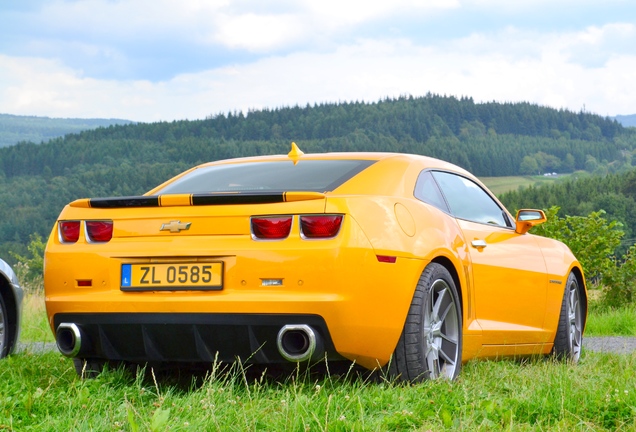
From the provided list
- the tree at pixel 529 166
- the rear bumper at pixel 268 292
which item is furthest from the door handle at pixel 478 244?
the tree at pixel 529 166

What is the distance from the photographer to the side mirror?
633cm

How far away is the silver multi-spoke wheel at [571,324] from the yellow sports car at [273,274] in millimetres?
1801

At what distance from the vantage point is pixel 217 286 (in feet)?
13.6

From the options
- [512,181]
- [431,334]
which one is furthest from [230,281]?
[512,181]

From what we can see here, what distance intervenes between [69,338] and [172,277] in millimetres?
743

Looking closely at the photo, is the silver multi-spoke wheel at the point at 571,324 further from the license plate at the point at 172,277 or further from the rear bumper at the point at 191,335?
the license plate at the point at 172,277

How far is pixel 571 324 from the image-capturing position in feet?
22.5

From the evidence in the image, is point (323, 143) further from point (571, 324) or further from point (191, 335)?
point (191, 335)

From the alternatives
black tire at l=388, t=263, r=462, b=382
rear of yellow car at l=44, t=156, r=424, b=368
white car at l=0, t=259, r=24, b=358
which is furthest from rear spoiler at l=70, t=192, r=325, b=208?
white car at l=0, t=259, r=24, b=358

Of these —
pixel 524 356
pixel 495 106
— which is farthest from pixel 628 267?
pixel 495 106

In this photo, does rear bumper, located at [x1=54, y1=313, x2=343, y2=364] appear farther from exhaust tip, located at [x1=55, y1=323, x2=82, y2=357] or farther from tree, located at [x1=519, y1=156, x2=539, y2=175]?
tree, located at [x1=519, y1=156, x2=539, y2=175]

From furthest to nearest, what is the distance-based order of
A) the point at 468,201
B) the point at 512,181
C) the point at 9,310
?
1. the point at 512,181
2. the point at 9,310
3. the point at 468,201

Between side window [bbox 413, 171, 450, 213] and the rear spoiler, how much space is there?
0.94 metres

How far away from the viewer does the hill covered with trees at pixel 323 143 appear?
126m
